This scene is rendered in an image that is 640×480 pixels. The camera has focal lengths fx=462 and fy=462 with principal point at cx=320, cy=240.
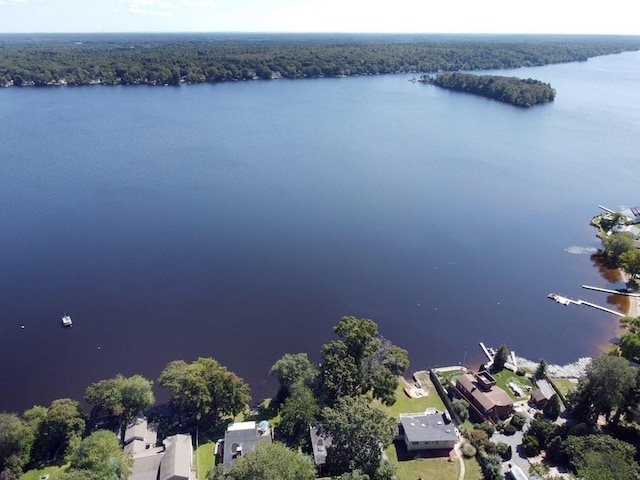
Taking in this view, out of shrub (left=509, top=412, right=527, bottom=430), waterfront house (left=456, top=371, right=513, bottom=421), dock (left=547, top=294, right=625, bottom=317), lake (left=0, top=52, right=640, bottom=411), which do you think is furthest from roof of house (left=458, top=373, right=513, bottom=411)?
dock (left=547, top=294, right=625, bottom=317)

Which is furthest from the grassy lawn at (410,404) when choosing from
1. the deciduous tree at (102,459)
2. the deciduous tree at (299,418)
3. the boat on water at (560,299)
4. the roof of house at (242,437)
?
the boat on water at (560,299)

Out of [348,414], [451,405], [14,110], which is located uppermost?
[14,110]

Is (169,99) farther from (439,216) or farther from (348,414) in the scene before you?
(348,414)

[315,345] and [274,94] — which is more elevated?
[274,94]

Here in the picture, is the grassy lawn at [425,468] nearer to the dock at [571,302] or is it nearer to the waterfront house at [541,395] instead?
the waterfront house at [541,395]

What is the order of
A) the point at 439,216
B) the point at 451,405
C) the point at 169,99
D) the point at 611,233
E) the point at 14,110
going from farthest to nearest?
the point at 169,99, the point at 14,110, the point at 439,216, the point at 611,233, the point at 451,405

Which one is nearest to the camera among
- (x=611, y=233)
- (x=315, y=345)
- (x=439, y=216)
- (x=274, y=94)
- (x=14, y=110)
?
(x=315, y=345)

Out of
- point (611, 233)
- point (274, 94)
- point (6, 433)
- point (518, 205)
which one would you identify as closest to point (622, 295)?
point (611, 233)

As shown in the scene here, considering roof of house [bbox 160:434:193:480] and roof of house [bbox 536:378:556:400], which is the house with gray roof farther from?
roof of house [bbox 160:434:193:480]
